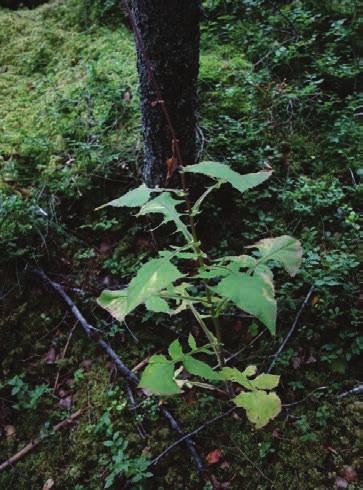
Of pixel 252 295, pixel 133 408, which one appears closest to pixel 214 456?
pixel 133 408

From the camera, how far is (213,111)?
3.34 meters

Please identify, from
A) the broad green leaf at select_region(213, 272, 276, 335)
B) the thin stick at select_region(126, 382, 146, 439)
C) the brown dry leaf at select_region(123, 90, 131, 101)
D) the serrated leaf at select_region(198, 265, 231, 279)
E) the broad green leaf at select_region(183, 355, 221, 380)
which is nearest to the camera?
the broad green leaf at select_region(213, 272, 276, 335)

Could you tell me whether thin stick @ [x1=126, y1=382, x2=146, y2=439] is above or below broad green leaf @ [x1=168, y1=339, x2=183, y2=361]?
below

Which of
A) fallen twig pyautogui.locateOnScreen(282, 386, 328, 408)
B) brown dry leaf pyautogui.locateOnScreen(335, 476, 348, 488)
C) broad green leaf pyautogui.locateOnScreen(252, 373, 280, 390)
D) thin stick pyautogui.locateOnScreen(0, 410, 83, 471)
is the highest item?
broad green leaf pyautogui.locateOnScreen(252, 373, 280, 390)

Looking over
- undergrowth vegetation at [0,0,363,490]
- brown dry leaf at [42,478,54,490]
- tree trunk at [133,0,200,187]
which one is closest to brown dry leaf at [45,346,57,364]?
undergrowth vegetation at [0,0,363,490]

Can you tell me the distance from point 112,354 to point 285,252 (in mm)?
1267

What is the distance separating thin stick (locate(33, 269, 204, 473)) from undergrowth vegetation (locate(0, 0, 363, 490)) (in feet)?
0.16

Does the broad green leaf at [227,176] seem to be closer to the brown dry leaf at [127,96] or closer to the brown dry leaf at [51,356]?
the brown dry leaf at [51,356]

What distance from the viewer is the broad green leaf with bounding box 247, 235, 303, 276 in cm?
164

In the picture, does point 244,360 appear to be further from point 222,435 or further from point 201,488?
point 201,488

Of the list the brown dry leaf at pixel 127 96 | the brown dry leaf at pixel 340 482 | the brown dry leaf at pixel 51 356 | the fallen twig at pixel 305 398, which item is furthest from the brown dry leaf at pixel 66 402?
the brown dry leaf at pixel 127 96

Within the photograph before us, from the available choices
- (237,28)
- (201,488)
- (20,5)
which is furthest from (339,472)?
(20,5)

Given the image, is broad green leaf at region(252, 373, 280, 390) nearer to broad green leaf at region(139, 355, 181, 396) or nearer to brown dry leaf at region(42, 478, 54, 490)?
broad green leaf at region(139, 355, 181, 396)

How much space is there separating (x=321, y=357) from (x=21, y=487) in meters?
1.66
